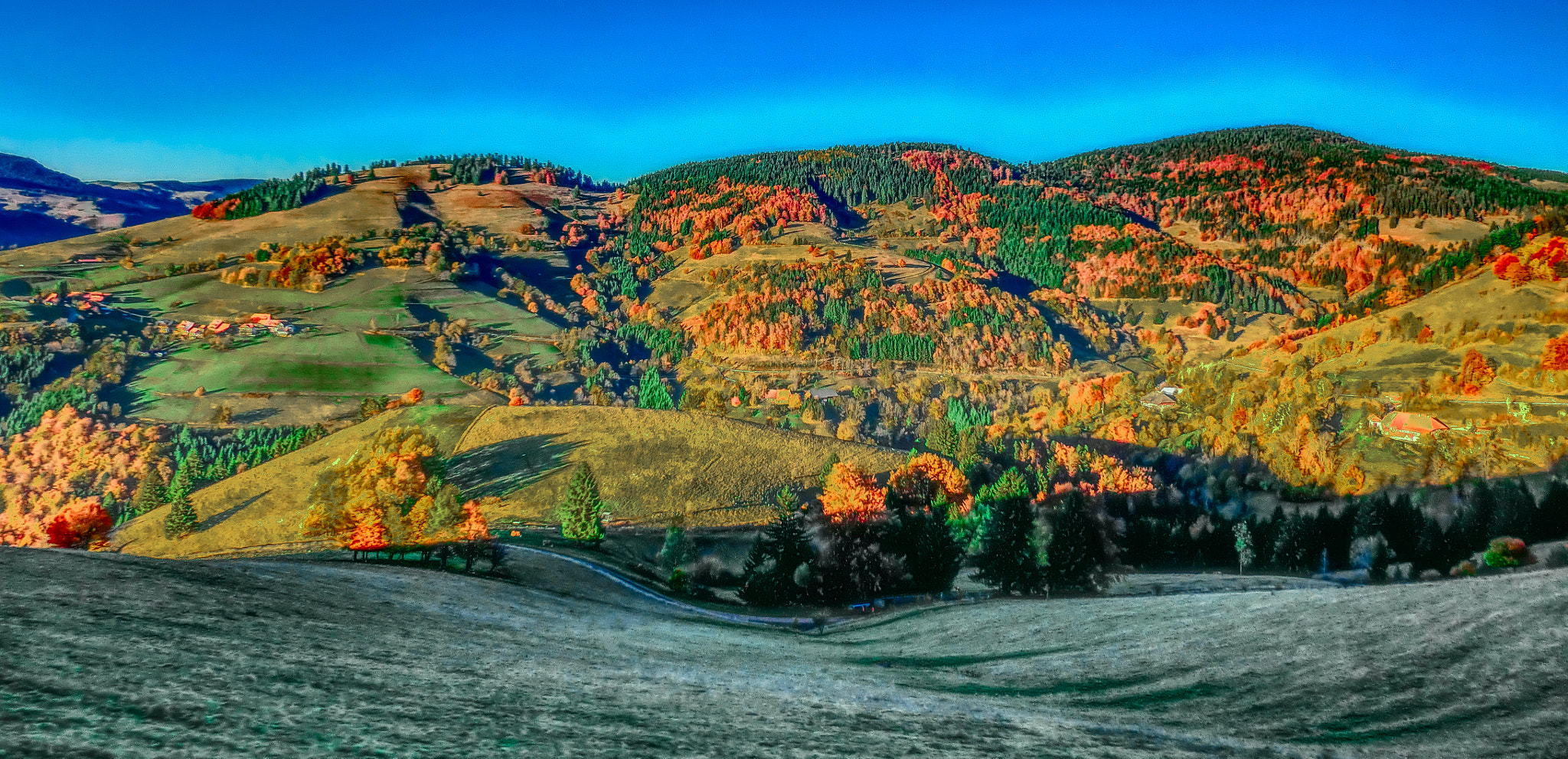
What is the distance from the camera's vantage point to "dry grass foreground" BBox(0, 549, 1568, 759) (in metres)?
8.73

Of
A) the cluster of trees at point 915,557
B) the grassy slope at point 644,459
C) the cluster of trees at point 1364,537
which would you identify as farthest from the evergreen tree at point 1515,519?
the grassy slope at point 644,459

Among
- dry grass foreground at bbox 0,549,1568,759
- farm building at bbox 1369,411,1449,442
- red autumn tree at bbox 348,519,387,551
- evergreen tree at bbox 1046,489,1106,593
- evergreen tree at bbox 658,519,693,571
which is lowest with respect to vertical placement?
evergreen tree at bbox 658,519,693,571

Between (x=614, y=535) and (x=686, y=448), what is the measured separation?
1576 inches

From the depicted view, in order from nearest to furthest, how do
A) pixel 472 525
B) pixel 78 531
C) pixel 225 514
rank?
pixel 78 531
pixel 472 525
pixel 225 514

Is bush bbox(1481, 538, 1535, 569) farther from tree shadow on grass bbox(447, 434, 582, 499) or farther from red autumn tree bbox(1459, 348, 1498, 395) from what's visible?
tree shadow on grass bbox(447, 434, 582, 499)

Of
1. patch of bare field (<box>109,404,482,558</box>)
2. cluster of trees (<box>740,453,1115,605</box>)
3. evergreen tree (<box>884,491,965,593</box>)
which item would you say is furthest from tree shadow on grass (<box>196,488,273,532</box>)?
evergreen tree (<box>884,491,965,593</box>)

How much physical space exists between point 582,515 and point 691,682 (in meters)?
80.3

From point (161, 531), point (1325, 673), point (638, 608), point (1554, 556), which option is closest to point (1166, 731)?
point (1325, 673)

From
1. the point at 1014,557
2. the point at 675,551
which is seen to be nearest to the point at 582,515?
the point at 675,551

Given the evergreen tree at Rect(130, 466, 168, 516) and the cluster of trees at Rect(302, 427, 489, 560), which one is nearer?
the cluster of trees at Rect(302, 427, 489, 560)

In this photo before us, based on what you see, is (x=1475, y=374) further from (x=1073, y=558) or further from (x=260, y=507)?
(x=260, y=507)

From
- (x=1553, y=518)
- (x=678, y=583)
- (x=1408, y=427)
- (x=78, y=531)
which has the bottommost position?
(x=78, y=531)

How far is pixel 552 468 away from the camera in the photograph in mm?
134875

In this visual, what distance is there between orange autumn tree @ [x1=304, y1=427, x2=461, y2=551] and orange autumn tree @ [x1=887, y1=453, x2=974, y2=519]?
231 ft
